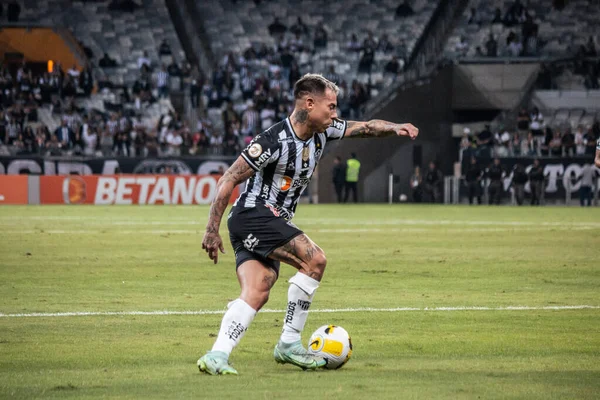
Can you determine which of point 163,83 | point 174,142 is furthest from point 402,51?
point 174,142

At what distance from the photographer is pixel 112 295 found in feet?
39.9

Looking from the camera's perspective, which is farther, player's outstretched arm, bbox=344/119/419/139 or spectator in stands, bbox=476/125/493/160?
spectator in stands, bbox=476/125/493/160

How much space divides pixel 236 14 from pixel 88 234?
35.8 meters

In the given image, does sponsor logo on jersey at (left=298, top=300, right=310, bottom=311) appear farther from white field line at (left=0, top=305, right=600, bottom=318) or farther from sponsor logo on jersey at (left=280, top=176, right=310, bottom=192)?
white field line at (left=0, top=305, right=600, bottom=318)

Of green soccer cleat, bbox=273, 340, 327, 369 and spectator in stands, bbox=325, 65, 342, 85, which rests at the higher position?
spectator in stands, bbox=325, 65, 342, 85

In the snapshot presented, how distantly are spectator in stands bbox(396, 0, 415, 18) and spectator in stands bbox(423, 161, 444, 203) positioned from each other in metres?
13.0

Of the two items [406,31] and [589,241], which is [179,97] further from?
[589,241]

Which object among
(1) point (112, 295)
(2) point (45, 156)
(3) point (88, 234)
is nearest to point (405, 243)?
(3) point (88, 234)

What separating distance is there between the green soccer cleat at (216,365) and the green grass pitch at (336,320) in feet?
0.21

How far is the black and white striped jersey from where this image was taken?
7570 mm

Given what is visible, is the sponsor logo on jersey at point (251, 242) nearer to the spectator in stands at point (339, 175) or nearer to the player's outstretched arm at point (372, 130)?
the player's outstretched arm at point (372, 130)

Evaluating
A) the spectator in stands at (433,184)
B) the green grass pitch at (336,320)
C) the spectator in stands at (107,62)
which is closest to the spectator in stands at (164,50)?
the spectator in stands at (107,62)

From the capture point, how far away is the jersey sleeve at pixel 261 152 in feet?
24.6

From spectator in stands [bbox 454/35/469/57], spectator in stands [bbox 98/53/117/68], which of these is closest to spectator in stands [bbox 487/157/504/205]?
spectator in stands [bbox 454/35/469/57]
